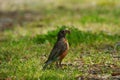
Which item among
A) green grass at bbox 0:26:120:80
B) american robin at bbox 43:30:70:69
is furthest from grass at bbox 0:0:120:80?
american robin at bbox 43:30:70:69

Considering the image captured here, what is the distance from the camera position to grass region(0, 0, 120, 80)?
11.2 m

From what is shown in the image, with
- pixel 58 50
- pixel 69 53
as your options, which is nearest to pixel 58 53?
pixel 58 50

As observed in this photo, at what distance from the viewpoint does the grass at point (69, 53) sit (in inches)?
440

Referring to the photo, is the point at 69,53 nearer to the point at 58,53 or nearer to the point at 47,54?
the point at 47,54

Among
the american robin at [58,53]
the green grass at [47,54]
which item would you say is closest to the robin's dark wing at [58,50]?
the american robin at [58,53]

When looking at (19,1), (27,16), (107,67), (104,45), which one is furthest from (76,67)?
(19,1)

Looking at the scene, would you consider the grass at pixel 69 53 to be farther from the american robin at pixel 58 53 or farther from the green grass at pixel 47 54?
the american robin at pixel 58 53

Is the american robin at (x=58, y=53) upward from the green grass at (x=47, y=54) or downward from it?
upward

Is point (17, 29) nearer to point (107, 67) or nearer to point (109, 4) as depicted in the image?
point (109, 4)

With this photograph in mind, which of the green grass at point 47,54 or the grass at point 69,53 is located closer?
the green grass at point 47,54

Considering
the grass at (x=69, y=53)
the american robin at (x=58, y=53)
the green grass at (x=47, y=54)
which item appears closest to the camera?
the green grass at (x=47, y=54)

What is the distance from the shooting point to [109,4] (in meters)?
29.0

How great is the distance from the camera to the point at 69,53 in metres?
13.8

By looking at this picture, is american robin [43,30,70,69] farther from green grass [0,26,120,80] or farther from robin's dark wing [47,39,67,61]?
green grass [0,26,120,80]
